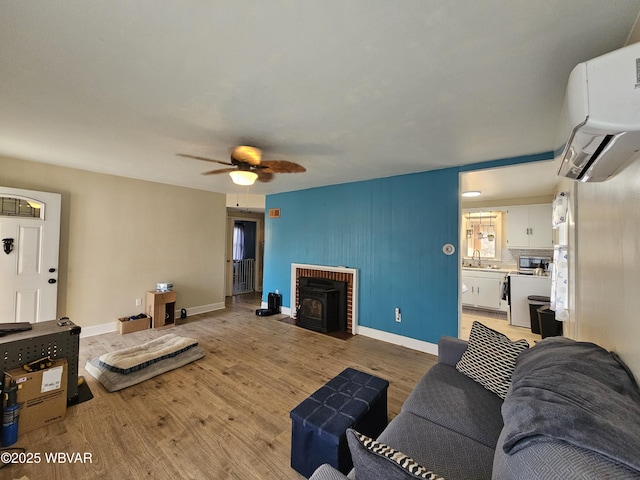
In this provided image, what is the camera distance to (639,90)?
0.87m

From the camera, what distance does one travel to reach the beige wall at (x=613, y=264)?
1.13m

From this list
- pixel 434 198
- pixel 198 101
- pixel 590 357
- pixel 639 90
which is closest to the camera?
pixel 639 90

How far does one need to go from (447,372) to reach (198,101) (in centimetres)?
279

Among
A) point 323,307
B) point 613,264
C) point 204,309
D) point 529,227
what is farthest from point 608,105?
point 204,309

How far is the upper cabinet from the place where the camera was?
4.93 metres

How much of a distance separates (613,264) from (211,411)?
2960mm

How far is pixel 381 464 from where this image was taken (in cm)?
82

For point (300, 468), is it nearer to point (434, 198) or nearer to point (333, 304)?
point (333, 304)

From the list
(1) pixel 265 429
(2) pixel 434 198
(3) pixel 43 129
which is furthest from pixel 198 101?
(2) pixel 434 198

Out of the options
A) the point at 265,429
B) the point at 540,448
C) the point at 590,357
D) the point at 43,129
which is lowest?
the point at 265,429

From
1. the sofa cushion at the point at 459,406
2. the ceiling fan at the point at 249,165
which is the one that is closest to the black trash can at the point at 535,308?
the sofa cushion at the point at 459,406

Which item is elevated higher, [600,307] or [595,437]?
[600,307]

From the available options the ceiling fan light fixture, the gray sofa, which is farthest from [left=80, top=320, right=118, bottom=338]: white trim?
the gray sofa

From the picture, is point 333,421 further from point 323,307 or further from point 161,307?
point 161,307
